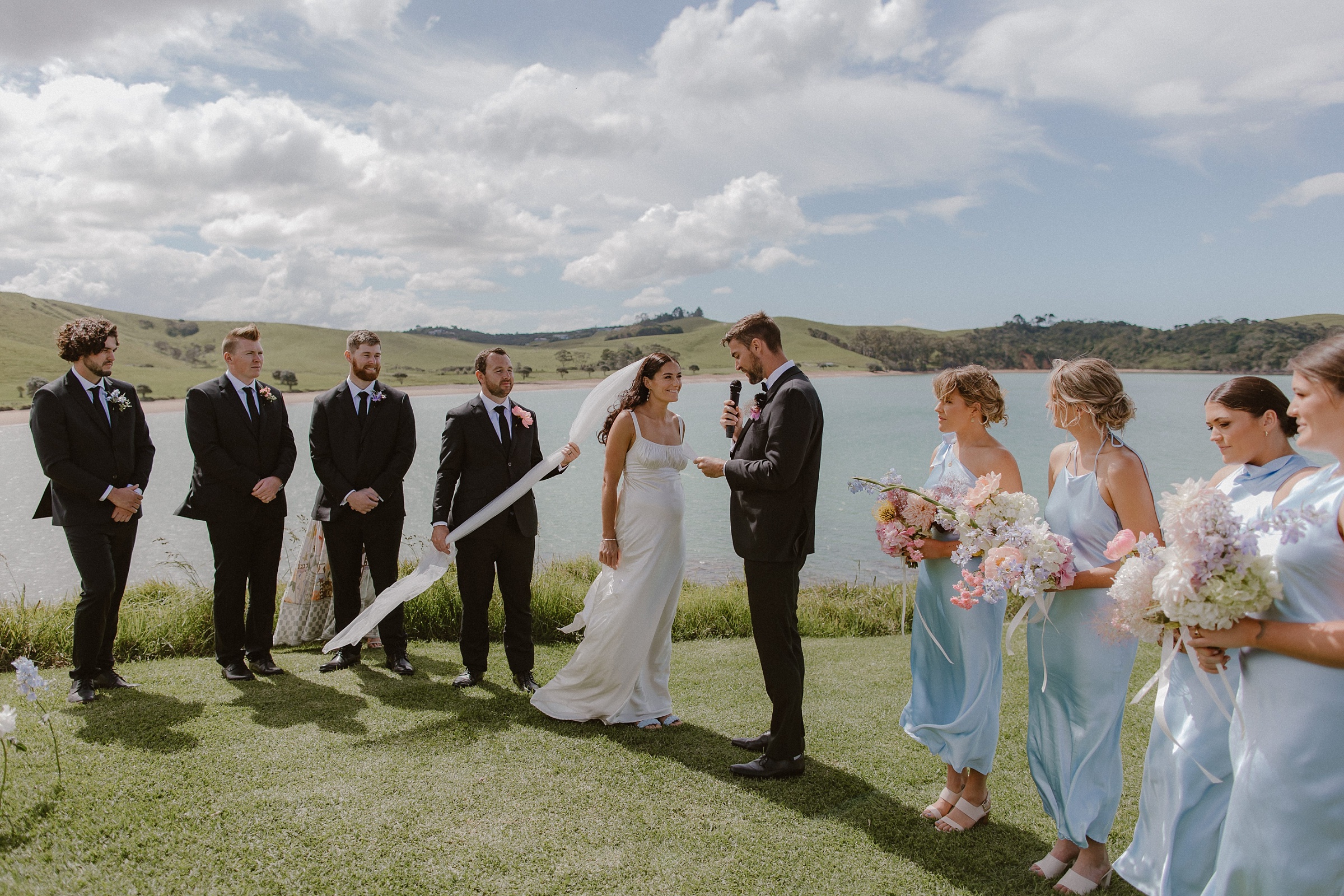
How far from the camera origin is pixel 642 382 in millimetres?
5262

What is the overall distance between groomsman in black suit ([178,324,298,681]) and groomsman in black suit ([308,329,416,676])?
34 cm

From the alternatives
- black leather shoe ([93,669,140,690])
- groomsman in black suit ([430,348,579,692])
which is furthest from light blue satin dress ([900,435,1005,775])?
black leather shoe ([93,669,140,690])

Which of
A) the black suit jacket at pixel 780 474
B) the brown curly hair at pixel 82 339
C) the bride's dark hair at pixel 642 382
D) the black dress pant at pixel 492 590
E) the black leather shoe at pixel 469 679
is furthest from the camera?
the black dress pant at pixel 492 590

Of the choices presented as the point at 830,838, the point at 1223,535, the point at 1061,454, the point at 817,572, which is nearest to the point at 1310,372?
the point at 1223,535

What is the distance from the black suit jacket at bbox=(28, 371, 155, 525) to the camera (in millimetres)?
5414

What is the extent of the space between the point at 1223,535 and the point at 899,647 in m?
6.24

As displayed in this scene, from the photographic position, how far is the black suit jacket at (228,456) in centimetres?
606

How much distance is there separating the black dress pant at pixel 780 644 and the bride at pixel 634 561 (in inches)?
36.1

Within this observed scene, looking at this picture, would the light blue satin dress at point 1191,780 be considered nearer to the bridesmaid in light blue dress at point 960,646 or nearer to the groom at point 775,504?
the bridesmaid in light blue dress at point 960,646

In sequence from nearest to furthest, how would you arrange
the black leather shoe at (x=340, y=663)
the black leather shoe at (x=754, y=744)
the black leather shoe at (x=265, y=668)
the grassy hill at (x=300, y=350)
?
the black leather shoe at (x=754, y=744) < the black leather shoe at (x=265, y=668) < the black leather shoe at (x=340, y=663) < the grassy hill at (x=300, y=350)

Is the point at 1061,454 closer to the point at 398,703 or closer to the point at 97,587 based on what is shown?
the point at 398,703

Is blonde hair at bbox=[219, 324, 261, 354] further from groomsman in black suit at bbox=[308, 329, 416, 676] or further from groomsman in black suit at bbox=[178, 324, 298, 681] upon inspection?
groomsman in black suit at bbox=[308, 329, 416, 676]

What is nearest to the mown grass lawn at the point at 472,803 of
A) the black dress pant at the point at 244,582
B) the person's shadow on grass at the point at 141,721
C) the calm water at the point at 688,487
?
the person's shadow on grass at the point at 141,721

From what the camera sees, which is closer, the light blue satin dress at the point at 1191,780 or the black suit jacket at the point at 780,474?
the light blue satin dress at the point at 1191,780
